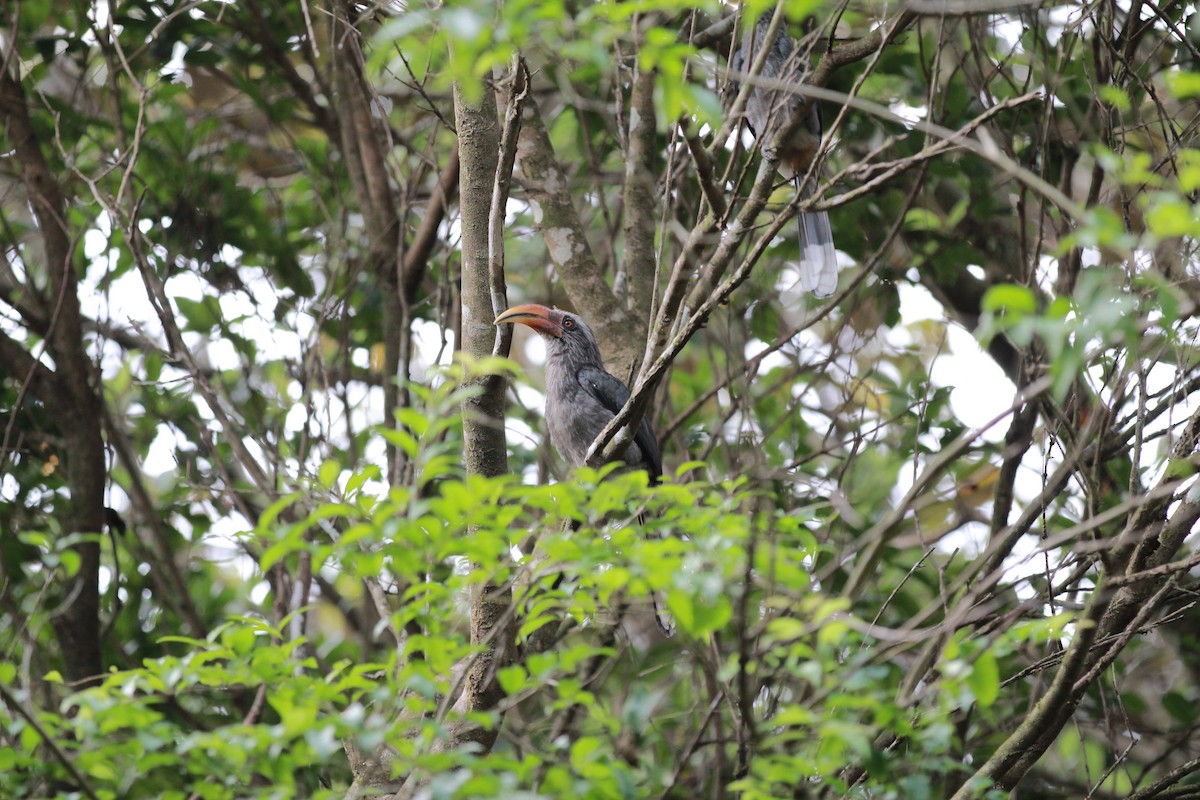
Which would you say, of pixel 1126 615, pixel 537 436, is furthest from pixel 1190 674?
pixel 537 436

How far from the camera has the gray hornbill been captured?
5254mm

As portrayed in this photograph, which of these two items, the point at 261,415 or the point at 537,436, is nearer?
the point at 261,415

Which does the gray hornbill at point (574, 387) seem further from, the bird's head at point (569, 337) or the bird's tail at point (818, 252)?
the bird's tail at point (818, 252)

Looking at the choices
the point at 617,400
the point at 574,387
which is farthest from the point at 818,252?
the point at 574,387

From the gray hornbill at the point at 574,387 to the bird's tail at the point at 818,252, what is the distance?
1060 millimetres

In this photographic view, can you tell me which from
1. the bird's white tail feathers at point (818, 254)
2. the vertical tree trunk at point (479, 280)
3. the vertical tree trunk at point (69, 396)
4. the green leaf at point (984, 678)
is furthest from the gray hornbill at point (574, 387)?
the green leaf at point (984, 678)

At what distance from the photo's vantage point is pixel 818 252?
210 inches

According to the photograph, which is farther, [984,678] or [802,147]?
[802,147]

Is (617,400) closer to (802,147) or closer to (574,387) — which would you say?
(574,387)

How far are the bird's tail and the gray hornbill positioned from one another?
1060 millimetres

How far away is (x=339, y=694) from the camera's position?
2.23 meters

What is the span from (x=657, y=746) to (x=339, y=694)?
2417 mm

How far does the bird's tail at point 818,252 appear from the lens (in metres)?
5.28

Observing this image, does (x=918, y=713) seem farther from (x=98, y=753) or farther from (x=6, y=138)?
(x=6, y=138)
